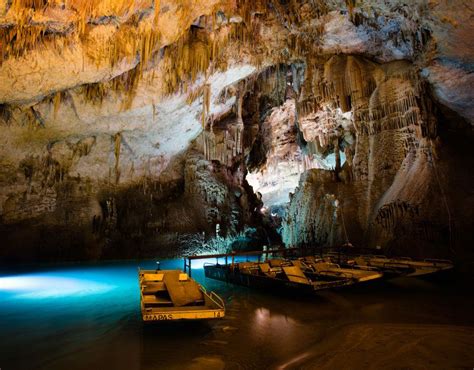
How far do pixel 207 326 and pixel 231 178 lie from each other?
16.5 metres

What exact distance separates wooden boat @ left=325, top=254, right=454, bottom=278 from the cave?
0.09 metres

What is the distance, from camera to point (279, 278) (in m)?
7.18

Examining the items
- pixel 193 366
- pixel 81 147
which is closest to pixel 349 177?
pixel 193 366

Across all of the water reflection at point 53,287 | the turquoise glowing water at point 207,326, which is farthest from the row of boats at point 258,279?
the water reflection at point 53,287

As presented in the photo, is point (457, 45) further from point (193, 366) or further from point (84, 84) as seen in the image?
point (84, 84)

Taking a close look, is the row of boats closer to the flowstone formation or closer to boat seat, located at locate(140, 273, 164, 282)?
boat seat, located at locate(140, 273, 164, 282)

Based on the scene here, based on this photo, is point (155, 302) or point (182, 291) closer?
point (155, 302)

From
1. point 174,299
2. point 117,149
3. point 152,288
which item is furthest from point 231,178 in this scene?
point 174,299

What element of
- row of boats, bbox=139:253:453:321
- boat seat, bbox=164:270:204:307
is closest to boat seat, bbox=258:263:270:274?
row of boats, bbox=139:253:453:321

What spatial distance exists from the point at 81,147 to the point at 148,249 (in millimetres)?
6486

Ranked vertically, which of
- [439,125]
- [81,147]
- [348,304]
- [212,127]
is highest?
[212,127]

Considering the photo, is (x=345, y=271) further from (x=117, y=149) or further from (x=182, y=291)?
(x=117, y=149)

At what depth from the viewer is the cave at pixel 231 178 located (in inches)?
181

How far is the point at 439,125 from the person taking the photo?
1154 cm
